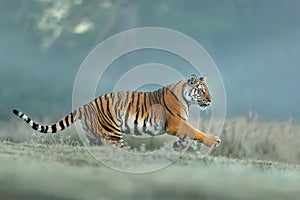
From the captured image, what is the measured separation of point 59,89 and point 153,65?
505 mm

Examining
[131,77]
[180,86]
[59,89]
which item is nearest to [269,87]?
[180,86]

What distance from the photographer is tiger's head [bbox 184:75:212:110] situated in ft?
9.95

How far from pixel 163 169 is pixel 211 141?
36 cm

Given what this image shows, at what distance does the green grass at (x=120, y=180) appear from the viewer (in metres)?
2.66

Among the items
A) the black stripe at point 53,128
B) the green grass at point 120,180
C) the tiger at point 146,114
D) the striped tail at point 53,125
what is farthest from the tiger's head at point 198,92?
the black stripe at point 53,128

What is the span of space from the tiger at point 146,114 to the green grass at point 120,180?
128mm

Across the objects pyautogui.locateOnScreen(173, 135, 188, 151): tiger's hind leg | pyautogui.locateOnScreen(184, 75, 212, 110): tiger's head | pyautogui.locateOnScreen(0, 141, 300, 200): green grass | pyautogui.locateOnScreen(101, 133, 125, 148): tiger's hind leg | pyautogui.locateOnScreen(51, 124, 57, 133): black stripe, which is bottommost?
pyautogui.locateOnScreen(0, 141, 300, 200): green grass

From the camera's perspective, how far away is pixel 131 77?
10.3 ft

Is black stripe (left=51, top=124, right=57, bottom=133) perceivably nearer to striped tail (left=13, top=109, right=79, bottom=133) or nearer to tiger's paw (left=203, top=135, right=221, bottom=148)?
striped tail (left=13, top=109, right=79, bottom=133)

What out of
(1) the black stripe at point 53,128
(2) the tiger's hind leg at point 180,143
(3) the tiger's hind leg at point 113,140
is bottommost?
(2) the tiger's hind leg at point 180,143

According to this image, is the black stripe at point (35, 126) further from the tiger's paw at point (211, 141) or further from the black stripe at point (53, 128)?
the tiger's paw at point (211, 141)

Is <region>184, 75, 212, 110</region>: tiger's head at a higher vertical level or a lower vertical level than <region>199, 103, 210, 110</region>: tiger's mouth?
higher

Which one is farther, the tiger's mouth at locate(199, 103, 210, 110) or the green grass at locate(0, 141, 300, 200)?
the tiger's mouth at locate(199, 103, 210, 110)

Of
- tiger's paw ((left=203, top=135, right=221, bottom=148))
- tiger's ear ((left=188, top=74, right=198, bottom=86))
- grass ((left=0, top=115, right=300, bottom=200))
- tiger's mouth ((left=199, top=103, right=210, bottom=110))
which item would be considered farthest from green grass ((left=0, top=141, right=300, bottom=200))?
tiger's ear ((left=188, top=74, right=198, bottom=86))
